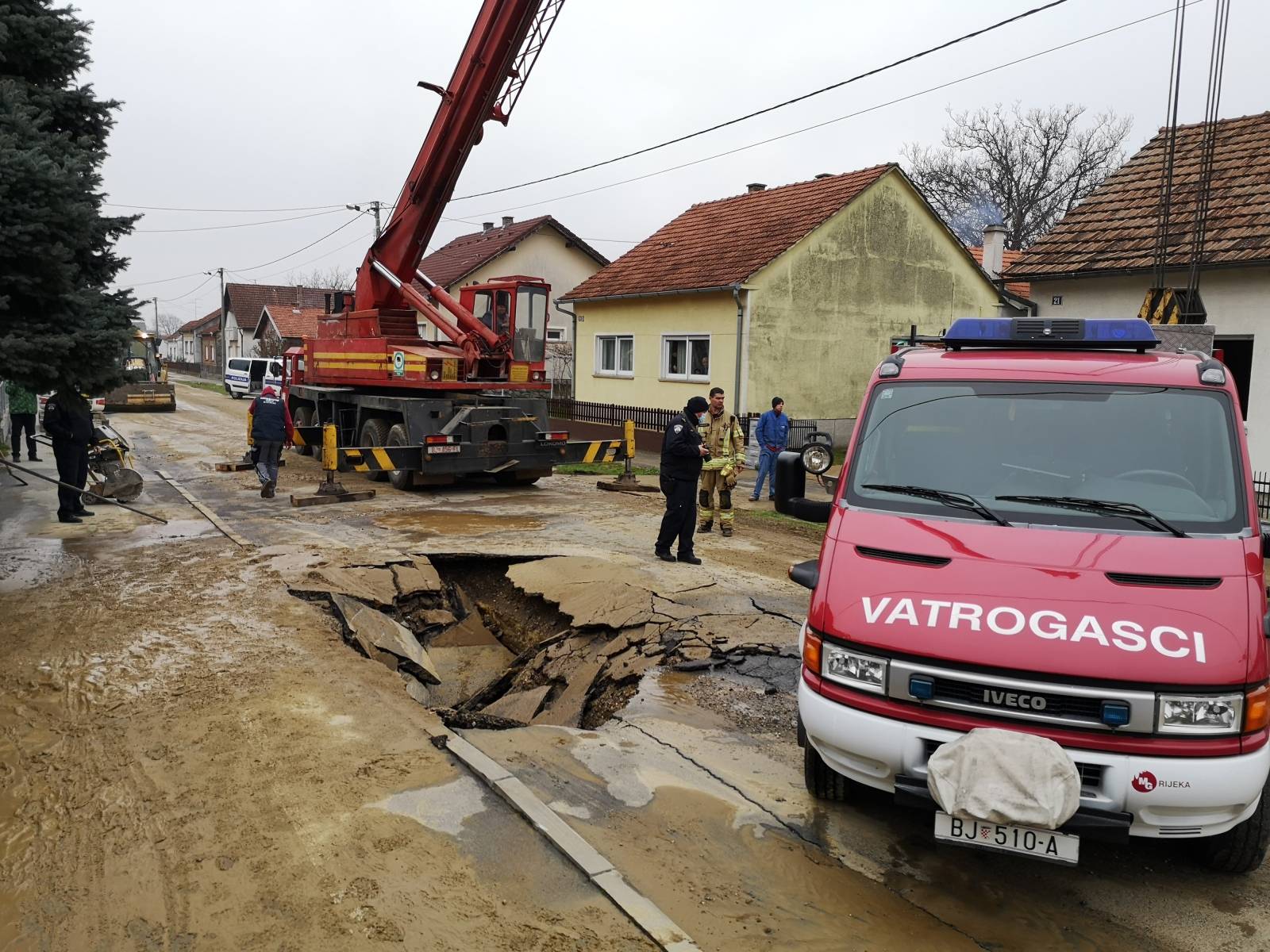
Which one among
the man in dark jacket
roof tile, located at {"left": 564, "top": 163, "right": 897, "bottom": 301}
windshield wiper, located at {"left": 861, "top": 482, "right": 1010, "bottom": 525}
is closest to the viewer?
windshield wiper, located at {"left": 861, "top": 482, "right": 1010, "bottom": 525}

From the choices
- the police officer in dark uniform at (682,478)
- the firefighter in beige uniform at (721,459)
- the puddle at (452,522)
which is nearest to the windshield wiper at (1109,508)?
the police officer in dark uniform at (682,478)

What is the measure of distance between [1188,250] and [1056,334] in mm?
8652

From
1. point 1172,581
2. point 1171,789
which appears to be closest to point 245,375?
point 1172,581

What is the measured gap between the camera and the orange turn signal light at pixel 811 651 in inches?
149

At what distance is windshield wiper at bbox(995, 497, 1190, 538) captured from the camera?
12.4ft

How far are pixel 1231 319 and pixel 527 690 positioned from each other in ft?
33.8

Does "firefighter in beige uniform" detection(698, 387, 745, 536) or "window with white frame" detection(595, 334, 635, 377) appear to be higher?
"window with white frame" detection(595, 334, 635, 377)

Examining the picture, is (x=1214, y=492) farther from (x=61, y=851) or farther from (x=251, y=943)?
(x=61, y=851)

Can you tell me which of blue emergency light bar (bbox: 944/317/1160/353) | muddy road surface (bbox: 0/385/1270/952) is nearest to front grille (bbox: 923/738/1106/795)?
muddy road surface (bbox: 0/385/1270/952)

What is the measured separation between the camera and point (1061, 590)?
3506mm

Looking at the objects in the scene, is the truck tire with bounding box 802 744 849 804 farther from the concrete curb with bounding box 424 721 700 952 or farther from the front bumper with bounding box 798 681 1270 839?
the concrete curb with bounding box 424 721 700 952

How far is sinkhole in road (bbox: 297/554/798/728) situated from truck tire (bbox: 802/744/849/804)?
166cm

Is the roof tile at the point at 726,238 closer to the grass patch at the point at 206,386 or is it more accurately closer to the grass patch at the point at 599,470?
the grass patch at the point at 599,470

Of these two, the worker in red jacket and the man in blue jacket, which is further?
the man in blue jacket
